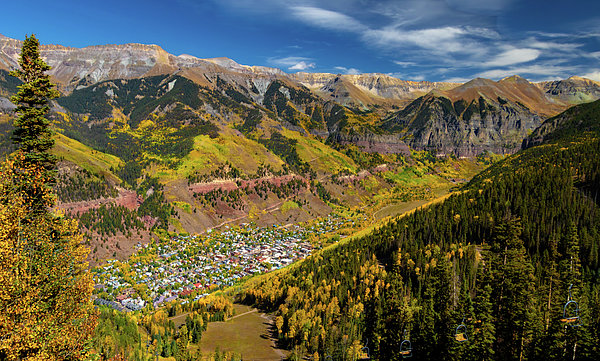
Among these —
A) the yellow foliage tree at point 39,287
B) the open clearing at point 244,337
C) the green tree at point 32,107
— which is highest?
the green tree at point 32,107

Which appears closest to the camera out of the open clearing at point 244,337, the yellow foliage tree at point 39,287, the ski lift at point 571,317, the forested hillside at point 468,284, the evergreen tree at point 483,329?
the yellow foliage tree at point 39,287

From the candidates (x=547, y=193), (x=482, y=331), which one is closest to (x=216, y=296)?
(x=482, y=331)

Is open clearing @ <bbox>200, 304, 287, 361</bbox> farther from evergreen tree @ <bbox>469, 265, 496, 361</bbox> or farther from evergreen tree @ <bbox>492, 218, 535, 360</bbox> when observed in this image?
evergreen tree @ <bbox>492, 218, 535, 360</bbox>

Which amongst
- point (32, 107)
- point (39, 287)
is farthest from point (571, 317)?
point (32, 107)

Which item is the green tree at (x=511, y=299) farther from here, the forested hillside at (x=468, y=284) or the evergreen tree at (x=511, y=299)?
the forested hillside at (x=468, y=284)

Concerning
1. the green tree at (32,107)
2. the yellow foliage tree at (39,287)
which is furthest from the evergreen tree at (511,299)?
the green tree at (32,107)

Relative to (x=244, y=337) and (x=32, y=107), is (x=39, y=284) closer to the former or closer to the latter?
(x=32, y=107)

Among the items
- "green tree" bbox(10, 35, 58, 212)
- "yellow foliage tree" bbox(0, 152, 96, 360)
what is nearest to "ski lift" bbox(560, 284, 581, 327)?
"yellow foliage tree" bbox(0, 152, 96, 360)

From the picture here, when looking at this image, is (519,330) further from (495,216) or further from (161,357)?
(495,216)
